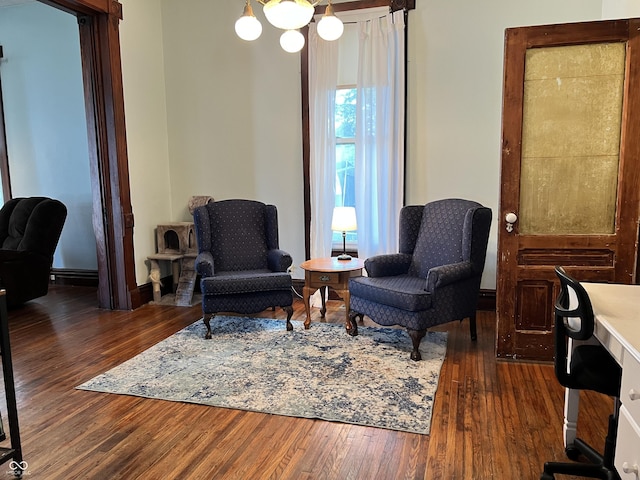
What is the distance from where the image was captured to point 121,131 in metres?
4.38

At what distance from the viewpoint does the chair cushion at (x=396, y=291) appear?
312 cm

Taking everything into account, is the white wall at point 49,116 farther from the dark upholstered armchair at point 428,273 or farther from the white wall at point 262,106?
the dark upholstered armchair at point 428,273

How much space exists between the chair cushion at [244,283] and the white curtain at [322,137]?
958 mm

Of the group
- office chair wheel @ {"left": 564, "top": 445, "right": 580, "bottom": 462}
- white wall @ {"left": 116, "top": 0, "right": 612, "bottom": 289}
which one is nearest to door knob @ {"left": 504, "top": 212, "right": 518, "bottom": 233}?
white wall @ {"left": 116, "top": 0, "right": 612, "bottom": 289}

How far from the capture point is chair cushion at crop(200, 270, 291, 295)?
3.62 metres

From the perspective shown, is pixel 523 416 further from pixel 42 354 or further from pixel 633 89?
pixel 42 354

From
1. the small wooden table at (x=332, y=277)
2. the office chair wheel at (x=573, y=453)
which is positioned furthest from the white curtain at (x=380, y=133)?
the office chair wheel at (x=573, y=453)

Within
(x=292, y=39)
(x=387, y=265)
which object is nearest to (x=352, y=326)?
(x=387, y=265)

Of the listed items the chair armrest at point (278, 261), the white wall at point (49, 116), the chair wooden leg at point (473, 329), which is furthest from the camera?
the white wall at point (49, 116)

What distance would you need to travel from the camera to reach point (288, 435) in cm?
226

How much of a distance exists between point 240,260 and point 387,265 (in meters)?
1.34

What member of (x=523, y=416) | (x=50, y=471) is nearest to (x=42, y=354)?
(x=50, y=471)

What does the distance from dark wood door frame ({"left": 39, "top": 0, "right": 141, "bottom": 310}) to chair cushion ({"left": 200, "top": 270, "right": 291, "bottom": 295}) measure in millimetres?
1267

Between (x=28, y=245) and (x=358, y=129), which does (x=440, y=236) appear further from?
(x=28, y=245)
